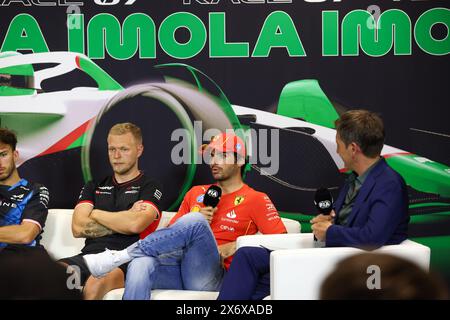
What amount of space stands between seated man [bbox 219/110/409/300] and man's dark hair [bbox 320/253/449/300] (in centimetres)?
197

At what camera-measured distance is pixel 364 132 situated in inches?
142

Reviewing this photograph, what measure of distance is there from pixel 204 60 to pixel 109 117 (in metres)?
0.84

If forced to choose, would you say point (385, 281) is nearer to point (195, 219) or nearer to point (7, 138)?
point (195, 219)

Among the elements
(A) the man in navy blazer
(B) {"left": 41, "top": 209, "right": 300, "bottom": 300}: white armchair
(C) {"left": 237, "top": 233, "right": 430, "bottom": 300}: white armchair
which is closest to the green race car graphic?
(B) {"left": 41, "top": 209, "right": 300, "bottom": 300}: white armchair

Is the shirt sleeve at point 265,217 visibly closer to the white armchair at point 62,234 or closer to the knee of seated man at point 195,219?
the white armchair at point 62,234

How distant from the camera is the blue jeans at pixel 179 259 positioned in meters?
3.63

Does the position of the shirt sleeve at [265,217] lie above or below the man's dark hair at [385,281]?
below

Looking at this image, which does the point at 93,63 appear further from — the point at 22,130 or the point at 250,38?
the point at 250,38

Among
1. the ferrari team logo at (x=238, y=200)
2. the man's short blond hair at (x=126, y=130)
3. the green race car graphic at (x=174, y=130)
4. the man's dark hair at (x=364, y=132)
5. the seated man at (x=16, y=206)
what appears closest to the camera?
the man's dark hair at (x=364, y=132)

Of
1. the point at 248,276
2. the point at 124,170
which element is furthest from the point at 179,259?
the point at 124,170

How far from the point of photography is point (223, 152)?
14.3 feet

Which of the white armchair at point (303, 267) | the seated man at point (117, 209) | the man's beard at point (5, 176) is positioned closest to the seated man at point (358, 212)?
the white armchair at point (303, 267)

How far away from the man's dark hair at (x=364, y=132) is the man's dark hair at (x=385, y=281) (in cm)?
218

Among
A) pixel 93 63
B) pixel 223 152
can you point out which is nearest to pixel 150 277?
pixel 223 152
